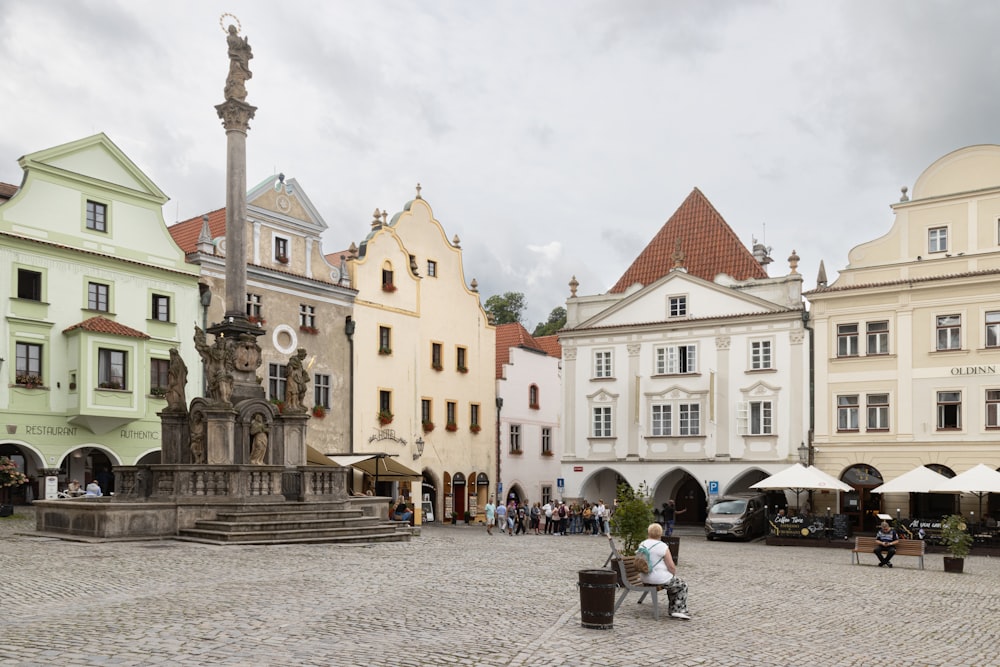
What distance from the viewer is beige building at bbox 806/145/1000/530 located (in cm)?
3903

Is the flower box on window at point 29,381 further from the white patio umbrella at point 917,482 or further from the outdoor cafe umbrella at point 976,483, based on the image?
the outdoor cafe umbrella at point 976,483

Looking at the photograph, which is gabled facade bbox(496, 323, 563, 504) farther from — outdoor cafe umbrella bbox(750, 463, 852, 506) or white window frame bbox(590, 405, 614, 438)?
outdoor cafe umbrella bbox(750, 463, 852, 506)

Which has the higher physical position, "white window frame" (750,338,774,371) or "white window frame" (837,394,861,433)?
"white window frame" (750,338,774,371)

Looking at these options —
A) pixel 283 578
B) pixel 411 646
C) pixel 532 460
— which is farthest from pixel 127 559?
pixel 532 460

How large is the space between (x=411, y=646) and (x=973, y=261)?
3405cm

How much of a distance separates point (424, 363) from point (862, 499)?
62.2ft

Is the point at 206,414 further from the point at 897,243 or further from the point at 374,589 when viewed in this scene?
the point at 897,243

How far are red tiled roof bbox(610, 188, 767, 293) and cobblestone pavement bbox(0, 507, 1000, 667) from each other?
A: 25756 millimetres

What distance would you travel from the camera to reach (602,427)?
4744 cm

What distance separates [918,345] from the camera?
132 ft

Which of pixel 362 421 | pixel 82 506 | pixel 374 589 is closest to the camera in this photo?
pixel 374 589

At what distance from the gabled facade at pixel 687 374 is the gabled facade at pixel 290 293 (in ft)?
34.2

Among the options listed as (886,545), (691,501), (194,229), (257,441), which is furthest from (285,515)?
(691,501)

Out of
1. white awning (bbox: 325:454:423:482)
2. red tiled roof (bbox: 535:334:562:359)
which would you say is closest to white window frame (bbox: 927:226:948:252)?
white awning (bbox: 325:454:423:482)
